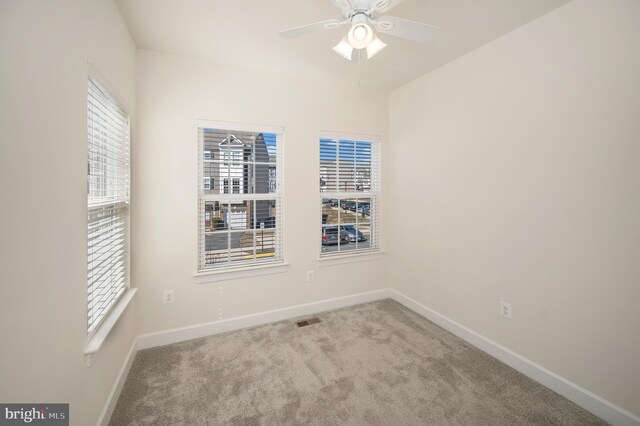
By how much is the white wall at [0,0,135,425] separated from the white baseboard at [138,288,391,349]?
101cm

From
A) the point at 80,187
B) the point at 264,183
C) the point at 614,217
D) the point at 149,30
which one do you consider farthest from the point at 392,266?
the point at 149,30

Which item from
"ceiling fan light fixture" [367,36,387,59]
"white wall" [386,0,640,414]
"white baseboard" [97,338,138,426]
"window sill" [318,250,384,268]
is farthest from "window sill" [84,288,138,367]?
"white wall" [386,0,640,414]

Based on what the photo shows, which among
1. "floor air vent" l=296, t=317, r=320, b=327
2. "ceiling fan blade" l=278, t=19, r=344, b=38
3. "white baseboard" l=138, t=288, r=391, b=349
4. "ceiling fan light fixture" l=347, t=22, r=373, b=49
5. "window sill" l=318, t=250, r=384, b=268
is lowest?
"floor air vent" l=296, t=317, r=320, b=327

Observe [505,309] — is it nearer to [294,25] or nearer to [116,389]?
[294,25]

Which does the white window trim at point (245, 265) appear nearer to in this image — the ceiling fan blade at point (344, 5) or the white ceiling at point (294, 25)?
the white ceiling at point (294, 25)

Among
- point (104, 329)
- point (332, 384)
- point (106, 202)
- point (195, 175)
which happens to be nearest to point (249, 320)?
point (332, 384)

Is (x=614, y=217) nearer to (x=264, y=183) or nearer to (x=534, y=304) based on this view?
(x=534, y=304)

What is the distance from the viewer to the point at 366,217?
3602mm

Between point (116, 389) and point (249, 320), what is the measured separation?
1212mm

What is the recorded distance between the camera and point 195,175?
8.59 ft

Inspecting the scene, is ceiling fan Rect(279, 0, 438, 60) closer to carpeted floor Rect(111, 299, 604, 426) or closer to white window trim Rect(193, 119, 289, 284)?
white window trim Rect(193, 119, 289, 284)

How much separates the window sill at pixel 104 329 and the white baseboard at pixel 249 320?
1.96 feet

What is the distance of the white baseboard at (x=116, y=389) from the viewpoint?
1.64 meters

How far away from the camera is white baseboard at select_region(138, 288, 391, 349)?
99.9 inches
